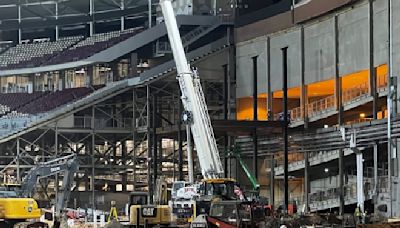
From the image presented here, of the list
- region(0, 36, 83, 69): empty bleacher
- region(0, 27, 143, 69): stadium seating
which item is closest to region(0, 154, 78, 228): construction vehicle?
region(0, 27, 143, 69): stadium seating

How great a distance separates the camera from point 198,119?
5078cm

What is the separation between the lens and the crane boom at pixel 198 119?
49000 millimetres

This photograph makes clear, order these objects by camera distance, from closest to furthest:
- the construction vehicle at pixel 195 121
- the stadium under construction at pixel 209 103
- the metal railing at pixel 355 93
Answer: the construction vehicle at pixel 195 121 → the stadium under construction at pixel 209 103 → the metal railing at pixel 355 93

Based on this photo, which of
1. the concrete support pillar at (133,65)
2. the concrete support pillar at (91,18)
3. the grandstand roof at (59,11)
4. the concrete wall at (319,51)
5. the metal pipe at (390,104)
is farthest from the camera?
the concrete support pillar at (91,18)

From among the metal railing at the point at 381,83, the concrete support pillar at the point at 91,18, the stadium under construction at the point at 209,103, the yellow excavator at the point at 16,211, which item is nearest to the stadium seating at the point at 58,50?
the stadium under construction at the point at 209,103

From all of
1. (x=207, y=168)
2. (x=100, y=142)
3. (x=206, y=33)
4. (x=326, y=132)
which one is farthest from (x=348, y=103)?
(x=100, y=142)

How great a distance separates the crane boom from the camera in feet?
161

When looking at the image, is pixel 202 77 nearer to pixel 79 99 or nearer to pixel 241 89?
pixel 241 89

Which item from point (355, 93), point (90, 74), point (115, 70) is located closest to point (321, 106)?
point (355, 93)

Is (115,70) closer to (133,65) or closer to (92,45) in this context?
(133,65)

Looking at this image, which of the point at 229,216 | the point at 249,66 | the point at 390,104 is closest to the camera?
the point at 229,216

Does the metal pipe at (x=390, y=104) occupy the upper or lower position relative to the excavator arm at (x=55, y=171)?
upper

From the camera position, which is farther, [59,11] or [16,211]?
[59,11]

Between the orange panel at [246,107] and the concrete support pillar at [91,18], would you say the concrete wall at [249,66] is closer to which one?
the orange panel at [246,107]
